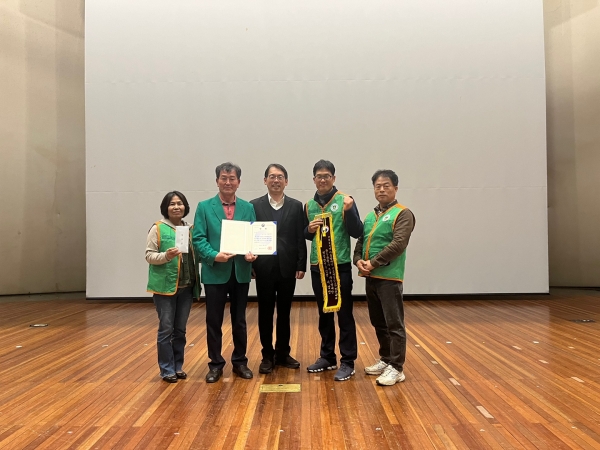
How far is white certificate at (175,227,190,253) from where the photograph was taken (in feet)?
9.65

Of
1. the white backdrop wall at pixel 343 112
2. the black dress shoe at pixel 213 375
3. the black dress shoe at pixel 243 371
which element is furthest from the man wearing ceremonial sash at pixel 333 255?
the white backdrop wall at pixel 343 112

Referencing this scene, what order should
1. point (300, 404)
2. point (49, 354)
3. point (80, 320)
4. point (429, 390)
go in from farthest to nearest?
point (80, 320) → point (49, 354) → point (429, 390) → point (300, 404)

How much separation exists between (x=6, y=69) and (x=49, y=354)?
581cm

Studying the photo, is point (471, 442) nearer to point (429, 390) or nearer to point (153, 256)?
point (429, 390)

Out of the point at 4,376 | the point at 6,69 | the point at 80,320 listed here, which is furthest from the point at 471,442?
the point at 6,69

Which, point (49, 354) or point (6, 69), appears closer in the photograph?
point (49, 354)

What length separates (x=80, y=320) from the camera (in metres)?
5.55

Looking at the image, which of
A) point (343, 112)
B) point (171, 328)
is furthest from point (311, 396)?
point (343, 112)

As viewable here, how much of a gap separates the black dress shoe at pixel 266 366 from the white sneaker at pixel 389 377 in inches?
31.2

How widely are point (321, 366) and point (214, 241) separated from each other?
120 centimetres

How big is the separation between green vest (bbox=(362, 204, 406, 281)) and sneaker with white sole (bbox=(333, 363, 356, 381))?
684 mm

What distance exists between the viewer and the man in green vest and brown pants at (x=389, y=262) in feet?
9.89

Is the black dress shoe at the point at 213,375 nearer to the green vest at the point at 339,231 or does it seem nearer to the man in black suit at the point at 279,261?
the man in black suit at the point at 279,261

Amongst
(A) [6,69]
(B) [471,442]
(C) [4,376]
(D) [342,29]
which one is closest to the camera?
(B) [471,442]
